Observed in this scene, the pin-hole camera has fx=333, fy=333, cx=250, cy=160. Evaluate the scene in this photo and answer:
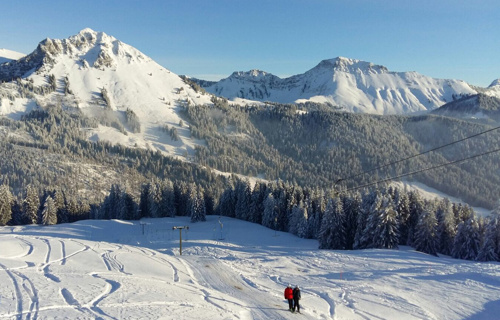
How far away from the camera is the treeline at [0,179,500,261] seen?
48.7m

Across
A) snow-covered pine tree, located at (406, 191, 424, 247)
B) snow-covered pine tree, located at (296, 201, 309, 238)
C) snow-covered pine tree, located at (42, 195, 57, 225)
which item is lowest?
snow-covered pine tree, located at (42, 195, 57, 225)

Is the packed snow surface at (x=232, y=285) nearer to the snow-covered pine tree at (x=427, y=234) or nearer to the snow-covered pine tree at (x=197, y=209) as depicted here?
the snow-covered pine tree at (x=427, y=234)

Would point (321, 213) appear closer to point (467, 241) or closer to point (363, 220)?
point (363, 220)

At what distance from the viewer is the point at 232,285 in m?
23.4

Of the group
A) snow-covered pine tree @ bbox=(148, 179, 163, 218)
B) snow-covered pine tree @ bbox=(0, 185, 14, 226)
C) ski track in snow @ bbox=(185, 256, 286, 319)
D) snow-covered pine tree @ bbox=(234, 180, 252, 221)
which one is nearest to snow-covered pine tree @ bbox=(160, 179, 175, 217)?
snow-covered pine tree @ bbox=(148, 179, 163, 218)

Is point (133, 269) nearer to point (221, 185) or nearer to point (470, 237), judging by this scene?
point (470, 237)

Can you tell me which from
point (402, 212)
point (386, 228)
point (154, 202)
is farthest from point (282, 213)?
point (154, 202)

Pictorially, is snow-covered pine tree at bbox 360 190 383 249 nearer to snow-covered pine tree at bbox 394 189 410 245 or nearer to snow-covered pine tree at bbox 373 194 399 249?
snow-covered pine tree at bbox 373 194 399 249

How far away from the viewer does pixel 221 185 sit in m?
150

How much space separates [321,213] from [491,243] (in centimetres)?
2952

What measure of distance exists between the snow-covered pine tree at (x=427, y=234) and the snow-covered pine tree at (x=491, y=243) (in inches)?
293

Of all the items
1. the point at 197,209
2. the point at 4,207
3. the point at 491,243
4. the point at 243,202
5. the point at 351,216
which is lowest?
the point at 4,207

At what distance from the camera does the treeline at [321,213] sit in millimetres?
48656

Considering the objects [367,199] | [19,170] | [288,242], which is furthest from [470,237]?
[19,170]
